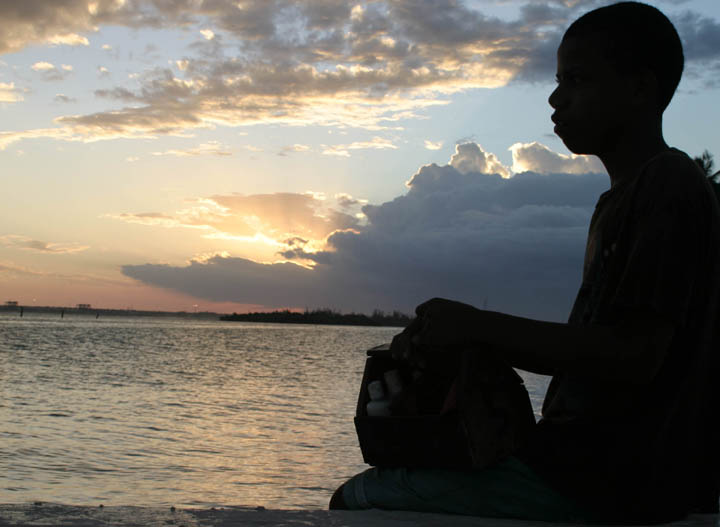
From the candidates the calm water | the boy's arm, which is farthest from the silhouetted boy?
the calm water

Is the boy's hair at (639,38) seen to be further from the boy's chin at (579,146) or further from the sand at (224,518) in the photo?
the sand at (224,518)

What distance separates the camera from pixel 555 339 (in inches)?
63.9

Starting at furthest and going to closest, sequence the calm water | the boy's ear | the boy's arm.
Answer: the calm water, the boy's ear, the boy's arm

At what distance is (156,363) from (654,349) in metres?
36.6

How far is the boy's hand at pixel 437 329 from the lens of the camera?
1.64 metres

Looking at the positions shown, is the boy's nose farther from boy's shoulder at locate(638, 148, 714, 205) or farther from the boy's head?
boy's shoulder at locate(638, 148, 714, 205)

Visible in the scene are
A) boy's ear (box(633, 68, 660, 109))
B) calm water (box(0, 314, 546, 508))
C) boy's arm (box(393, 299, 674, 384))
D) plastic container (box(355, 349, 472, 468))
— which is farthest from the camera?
calm water (box(0, 314, 546, 508))

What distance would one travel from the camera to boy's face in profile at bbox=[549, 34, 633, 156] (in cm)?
183

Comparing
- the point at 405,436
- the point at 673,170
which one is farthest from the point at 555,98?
the point at 405,436

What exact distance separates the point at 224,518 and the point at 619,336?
1.20 m

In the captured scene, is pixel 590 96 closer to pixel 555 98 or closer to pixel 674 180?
pixel 555 98

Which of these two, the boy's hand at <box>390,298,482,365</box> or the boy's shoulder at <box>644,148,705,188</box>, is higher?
the boy's shoulder at <box>644,148,705,188</box>

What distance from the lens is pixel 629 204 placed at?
5.52ft

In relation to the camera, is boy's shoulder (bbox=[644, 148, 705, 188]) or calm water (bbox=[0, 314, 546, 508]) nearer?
boy's shoulder (bbox=[644, 148, 705, 188])
